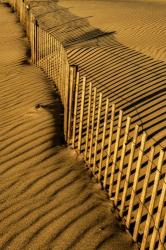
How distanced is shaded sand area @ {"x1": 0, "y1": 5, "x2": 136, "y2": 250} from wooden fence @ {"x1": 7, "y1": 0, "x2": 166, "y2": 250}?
7.3 inches

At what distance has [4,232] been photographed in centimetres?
401

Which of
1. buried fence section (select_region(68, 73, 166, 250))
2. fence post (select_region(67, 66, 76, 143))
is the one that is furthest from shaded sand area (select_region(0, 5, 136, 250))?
fence post (select_region(67, 66, 76, 143))

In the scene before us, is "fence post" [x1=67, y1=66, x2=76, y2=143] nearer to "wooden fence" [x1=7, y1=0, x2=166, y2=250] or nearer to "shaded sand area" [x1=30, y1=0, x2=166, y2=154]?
"wooden fence" [x1=7, y1=0, x2=166, y2=250]

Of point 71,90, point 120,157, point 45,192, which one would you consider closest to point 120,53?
point 71,90

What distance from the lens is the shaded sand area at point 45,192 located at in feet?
12.9

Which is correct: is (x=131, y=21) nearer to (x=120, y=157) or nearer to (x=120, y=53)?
(x=120, y=53)

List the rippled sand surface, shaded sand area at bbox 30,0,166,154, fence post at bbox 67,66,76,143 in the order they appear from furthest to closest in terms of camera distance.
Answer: the rippled sand surface < shaded sand area at bbox 30,0,166,154 < fence post at bbox 67,66,76,143

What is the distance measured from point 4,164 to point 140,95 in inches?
127

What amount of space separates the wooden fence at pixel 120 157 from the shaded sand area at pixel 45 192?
0.18 metres

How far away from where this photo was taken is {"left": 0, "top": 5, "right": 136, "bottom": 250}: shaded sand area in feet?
12.9

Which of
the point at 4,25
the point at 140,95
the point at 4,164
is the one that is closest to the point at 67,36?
the point at 4,25

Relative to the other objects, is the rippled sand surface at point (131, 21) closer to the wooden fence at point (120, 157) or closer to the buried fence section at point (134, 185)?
the wooden fence at point (120, 157)

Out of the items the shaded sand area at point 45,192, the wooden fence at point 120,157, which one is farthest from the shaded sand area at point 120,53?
the shaded sand area at point 45,192

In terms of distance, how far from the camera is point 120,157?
17.7ft
